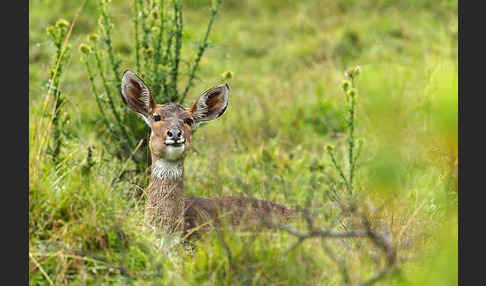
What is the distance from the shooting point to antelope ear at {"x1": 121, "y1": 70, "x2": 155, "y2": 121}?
3.97 meters

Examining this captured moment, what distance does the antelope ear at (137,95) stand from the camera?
397 centimetres

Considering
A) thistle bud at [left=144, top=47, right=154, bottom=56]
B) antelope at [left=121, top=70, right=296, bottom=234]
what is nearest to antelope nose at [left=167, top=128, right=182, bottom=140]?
antelope at [left=121, top=70, right=296, bottom=234]

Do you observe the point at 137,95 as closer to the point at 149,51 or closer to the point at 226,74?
the point at 226,74

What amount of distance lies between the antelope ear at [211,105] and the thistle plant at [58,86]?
2.99 feet

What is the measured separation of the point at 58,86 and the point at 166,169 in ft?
3.24

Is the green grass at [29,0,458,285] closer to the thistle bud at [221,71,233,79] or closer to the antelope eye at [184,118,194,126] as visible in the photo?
the antelope eye at [184,118,194,126]

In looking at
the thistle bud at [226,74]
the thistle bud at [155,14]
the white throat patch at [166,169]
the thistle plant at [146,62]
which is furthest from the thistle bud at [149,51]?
the white throat patch at [166,169]

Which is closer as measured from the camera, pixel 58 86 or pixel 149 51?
pixel 58 86

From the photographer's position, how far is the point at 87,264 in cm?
306

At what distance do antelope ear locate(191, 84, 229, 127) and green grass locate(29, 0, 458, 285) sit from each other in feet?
1.46

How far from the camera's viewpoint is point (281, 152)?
599cm

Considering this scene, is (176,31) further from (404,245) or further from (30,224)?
(404,245)

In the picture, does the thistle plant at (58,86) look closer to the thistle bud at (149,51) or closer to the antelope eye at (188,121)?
the thistle bud at (149,51)

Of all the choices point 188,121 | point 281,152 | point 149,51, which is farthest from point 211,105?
point 281,152
